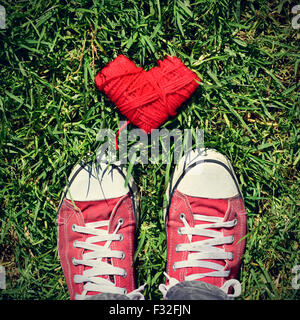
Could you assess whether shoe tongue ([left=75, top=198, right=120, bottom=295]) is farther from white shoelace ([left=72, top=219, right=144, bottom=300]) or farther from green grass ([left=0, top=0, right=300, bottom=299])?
green grass ([left=0, top=0, right=300, bottom=299])

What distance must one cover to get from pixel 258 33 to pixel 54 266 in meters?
1.50

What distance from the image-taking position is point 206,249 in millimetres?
1374

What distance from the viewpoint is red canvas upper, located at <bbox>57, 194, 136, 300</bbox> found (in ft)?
4.54

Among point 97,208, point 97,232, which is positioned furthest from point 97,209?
point 97,232

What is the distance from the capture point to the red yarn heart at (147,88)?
120 cm

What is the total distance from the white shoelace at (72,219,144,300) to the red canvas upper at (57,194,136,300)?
2cm

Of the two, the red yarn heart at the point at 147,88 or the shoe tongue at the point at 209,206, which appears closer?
the red yarn heart at the point at 147,88

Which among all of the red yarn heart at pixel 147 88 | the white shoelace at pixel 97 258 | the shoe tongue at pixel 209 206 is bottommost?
the white shoelace at pixel 97 258

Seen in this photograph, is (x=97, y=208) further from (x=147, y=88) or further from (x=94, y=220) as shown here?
(x=147, y=88)

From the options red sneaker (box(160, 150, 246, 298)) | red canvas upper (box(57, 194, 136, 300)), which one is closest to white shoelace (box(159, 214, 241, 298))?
red sneaker (box(160, 150, 246, 298))

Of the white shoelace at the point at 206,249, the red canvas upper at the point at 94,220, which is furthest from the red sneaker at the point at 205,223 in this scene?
the red canvas upper at the point at 94,220

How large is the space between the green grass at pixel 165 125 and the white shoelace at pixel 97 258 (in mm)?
117

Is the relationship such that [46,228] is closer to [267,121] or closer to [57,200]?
[57,200]

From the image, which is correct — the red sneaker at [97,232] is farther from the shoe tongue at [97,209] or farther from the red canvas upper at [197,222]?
the red canvas upper at [197,222]
